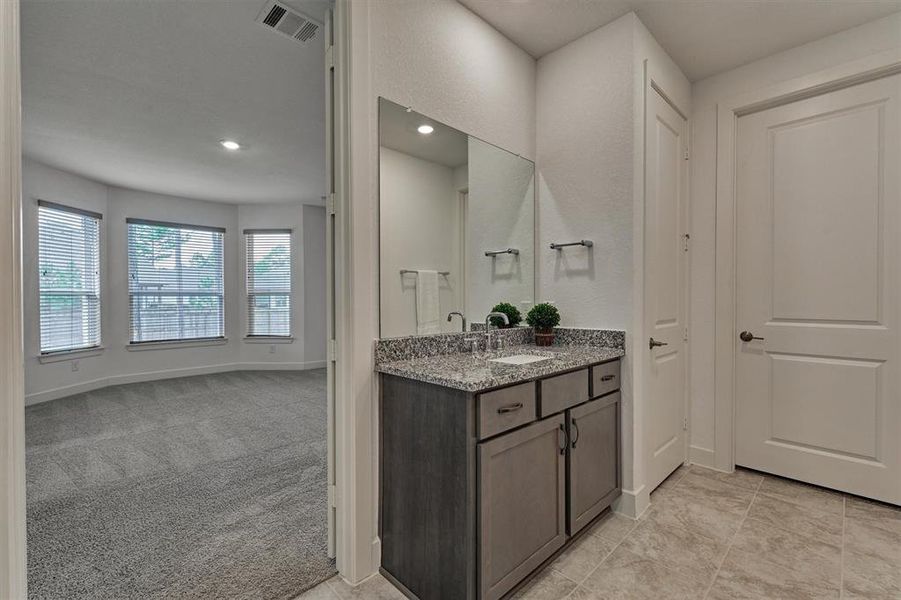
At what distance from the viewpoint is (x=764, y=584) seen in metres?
1.72

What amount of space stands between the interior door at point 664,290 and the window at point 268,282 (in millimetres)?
5686

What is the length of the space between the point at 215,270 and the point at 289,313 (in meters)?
1.28

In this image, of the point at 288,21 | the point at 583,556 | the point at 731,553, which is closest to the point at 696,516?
the point at 731,553

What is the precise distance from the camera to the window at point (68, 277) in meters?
4.70

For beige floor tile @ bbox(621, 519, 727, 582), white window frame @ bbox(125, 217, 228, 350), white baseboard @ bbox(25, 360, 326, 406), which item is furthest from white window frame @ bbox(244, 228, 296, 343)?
beige floor tile @ bbox(621, 519, 727, 582)

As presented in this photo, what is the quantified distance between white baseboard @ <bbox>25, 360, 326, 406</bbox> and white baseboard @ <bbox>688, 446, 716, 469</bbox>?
558cm

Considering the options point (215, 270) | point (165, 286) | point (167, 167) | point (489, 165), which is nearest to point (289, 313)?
point (215, 270)

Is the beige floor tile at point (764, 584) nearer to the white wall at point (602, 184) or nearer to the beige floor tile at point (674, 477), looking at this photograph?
the white wall at point (602, 184)

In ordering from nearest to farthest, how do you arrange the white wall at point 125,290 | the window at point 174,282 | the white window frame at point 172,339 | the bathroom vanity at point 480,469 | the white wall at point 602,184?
the bathroom vanity at point 480,469
the white wall at point 602,184
the white wall at point 125,290
the white window frame at point 172,339
the window at point 174,282

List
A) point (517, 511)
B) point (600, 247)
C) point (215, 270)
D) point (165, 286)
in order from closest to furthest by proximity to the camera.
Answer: point (517, 511) < point (600, 247) < point (165, 286) < point (215, 270)

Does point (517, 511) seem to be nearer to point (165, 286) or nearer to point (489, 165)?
point (489, 165)

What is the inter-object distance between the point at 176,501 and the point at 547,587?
2120mm

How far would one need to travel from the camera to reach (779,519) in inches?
87.4

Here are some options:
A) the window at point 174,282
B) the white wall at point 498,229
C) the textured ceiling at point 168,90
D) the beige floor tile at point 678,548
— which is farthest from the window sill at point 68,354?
the beige floor tile at point 678,548
